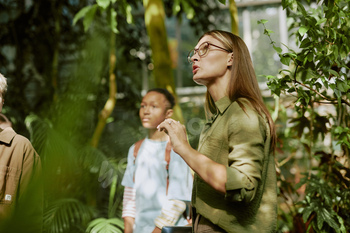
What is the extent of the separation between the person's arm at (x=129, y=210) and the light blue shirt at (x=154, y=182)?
0.05 metres

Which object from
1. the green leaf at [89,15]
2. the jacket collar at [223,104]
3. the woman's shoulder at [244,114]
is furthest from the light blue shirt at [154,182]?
the green leaf at [89,15]

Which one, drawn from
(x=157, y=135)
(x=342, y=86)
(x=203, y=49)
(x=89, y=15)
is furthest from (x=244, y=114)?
(x=89, y=15)

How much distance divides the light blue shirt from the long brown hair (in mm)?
1168

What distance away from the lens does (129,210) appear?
9.26ft

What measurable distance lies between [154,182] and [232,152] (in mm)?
1440

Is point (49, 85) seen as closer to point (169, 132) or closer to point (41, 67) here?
point (41, 67)

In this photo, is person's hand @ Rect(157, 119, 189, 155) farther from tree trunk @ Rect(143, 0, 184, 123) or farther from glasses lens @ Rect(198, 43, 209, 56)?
tree trunk @ Rect(143, 0, 184, 123)

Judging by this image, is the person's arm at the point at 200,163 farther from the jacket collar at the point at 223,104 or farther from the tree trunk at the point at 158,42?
the tree trunk at the point at 158,42

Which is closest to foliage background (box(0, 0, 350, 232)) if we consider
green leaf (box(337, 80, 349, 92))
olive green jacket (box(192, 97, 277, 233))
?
green leaf (box(337, 80, 349, 92))

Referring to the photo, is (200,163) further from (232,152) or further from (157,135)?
(157,135)

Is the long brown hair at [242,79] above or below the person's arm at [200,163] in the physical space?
above

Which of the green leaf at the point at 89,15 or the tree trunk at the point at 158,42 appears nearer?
the green leaf at the point at 89,15

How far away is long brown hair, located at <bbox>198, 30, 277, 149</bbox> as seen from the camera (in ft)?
4.97

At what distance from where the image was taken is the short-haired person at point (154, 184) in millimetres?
2592
